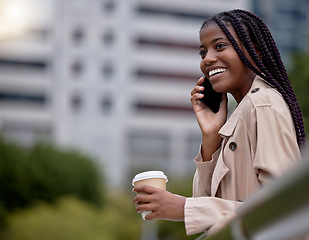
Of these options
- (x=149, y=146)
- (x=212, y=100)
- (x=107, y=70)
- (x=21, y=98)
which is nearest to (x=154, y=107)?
(x=149, y=146)

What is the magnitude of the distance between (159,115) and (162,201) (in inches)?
2415

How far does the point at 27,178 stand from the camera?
2991 cm

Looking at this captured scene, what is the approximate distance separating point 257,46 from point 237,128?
1.14 feet

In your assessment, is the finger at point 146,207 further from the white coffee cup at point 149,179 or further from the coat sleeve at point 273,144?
the coat sleeve at point 273,144

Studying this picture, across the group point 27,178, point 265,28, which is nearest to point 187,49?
point 27,178

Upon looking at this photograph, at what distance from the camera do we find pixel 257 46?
1.92m

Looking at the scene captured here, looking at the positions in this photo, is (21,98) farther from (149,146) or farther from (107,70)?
(149,146)

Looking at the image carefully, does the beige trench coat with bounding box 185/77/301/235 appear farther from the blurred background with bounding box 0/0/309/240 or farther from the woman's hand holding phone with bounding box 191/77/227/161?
the blurred background with bounding box 0/0/309/240

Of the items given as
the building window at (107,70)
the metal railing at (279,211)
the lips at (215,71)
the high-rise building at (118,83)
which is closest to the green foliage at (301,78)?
the lips at (215,71)

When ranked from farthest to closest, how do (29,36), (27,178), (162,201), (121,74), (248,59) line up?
1. (121,74)
2. (29,36)
3. (27,178)
4. (248,59)
5. (162,201)

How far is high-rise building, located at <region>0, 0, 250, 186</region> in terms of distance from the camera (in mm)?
58281

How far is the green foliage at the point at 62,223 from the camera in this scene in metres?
26.9

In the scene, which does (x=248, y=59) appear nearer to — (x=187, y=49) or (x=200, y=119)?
(x=200, y=119)

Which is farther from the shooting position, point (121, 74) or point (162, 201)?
point (121, 74)
